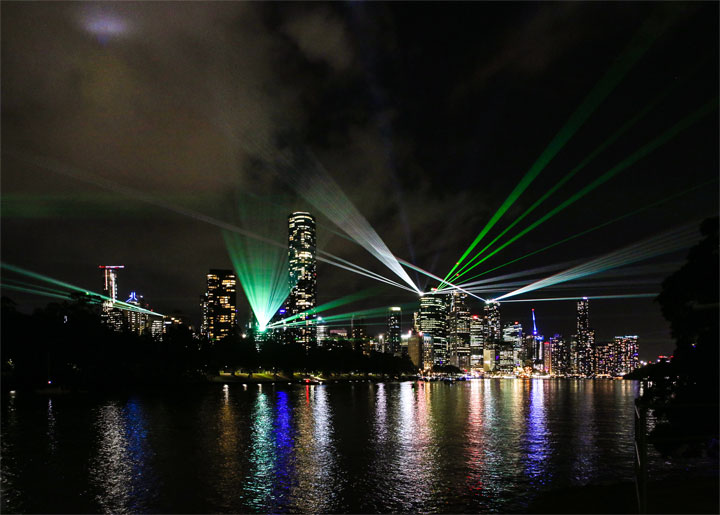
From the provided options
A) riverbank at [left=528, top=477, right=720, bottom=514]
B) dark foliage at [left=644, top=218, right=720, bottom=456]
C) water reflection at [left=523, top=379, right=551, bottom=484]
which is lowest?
water reflection at [left=523, top=379, right=551, bottom=484]

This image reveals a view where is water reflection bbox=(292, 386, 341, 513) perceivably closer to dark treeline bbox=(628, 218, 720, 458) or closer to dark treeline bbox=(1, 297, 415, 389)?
dark treeline bbox=(628, 218, 720, 458)

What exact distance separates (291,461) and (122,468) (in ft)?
27.4

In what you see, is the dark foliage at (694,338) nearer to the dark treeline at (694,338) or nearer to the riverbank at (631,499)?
the dark treeline at (694,338)

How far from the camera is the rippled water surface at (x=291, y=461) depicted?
21.8 meters

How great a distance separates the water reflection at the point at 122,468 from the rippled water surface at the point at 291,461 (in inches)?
3.0

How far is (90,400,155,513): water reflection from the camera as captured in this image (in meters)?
21.6

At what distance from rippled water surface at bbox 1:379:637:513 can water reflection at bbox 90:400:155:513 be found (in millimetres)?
76

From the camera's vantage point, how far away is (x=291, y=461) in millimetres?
29969

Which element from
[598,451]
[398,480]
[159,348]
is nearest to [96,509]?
[398,480]

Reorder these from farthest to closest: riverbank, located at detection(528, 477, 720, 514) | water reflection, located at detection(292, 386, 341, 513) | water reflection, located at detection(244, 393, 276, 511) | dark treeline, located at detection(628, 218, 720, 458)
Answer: water reflection, located at detection(244, 393, 276, 511), water reflection, located at detection(292, 386, 341, 513), dark treeline, located at detection(628, 218, 720, 458), riverbank, located at detection(528, 477, 720, 514)

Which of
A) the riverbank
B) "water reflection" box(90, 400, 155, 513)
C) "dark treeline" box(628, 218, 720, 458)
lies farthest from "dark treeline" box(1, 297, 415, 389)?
"dark treeline" box(628, 218, 720, 458)

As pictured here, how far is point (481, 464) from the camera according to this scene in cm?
2914

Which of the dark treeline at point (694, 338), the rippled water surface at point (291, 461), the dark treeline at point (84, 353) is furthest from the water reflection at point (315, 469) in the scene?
the dark treeline at point (84, 353)

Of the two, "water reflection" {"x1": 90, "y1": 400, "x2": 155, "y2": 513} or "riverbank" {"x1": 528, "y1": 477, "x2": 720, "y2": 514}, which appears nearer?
"riverbank" {"x1": 528, "y1": 477, "x2": 720, "y2": 514}
